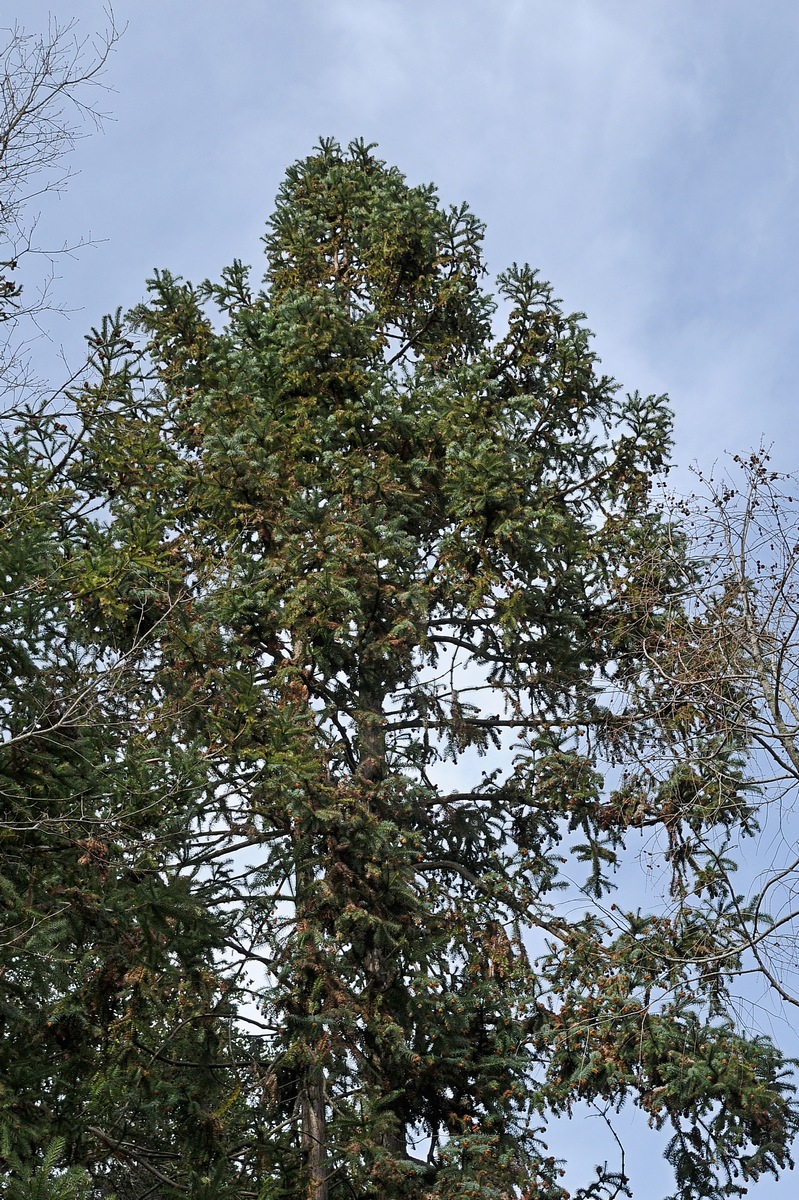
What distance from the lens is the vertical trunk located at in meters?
8.54

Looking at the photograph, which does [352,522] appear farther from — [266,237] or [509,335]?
[266,237]

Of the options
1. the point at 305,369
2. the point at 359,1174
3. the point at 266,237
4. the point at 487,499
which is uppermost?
the point at 266,237

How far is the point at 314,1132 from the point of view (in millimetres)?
8953

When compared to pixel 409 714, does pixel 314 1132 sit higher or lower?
lower

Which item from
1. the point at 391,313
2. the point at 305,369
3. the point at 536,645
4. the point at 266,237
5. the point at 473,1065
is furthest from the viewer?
the point at 266,237

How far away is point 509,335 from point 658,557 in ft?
14.1

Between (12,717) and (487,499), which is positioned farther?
(487,499)

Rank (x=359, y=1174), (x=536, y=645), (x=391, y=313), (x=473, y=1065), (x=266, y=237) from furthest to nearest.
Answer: (x=266, y=237)
(x=391, y=313)
(x=536, y=645)
(x=473, y=1065)
(x=359, y=1174)

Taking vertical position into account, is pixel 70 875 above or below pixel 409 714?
below

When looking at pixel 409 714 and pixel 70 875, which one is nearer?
pixel 70 875

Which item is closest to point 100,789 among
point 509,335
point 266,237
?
point 509,335

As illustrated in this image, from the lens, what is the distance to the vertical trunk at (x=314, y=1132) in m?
8.54

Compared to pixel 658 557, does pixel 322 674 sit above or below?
below

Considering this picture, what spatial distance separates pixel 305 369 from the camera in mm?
12852
